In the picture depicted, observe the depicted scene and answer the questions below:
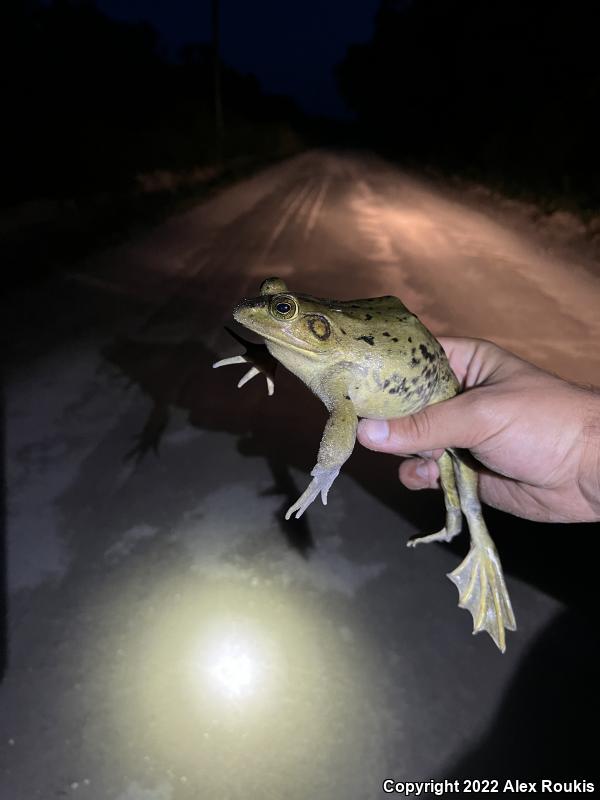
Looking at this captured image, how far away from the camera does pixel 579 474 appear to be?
2617 millimetres

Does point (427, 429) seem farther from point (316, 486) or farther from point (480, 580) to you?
point (480, 580)

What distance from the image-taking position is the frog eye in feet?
7.67

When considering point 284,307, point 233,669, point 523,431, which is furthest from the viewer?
point 233,669

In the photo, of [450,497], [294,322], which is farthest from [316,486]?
[450,497]

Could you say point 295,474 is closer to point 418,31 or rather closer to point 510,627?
point 510,627

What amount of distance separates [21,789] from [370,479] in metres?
3.01

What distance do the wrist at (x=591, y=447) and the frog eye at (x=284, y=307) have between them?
60.9 inches

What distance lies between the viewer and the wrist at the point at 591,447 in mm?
2508

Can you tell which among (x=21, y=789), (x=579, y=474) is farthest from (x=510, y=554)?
(x=21, y=789)

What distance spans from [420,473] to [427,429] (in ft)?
3.54

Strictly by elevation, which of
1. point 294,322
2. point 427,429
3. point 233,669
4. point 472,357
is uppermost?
point 294,322

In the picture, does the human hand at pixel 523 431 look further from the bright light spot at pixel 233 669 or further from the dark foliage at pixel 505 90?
the dark foliage at pixel 505 90

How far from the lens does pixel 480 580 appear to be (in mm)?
3037

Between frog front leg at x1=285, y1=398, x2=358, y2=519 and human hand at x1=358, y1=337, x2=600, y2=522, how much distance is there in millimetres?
409
